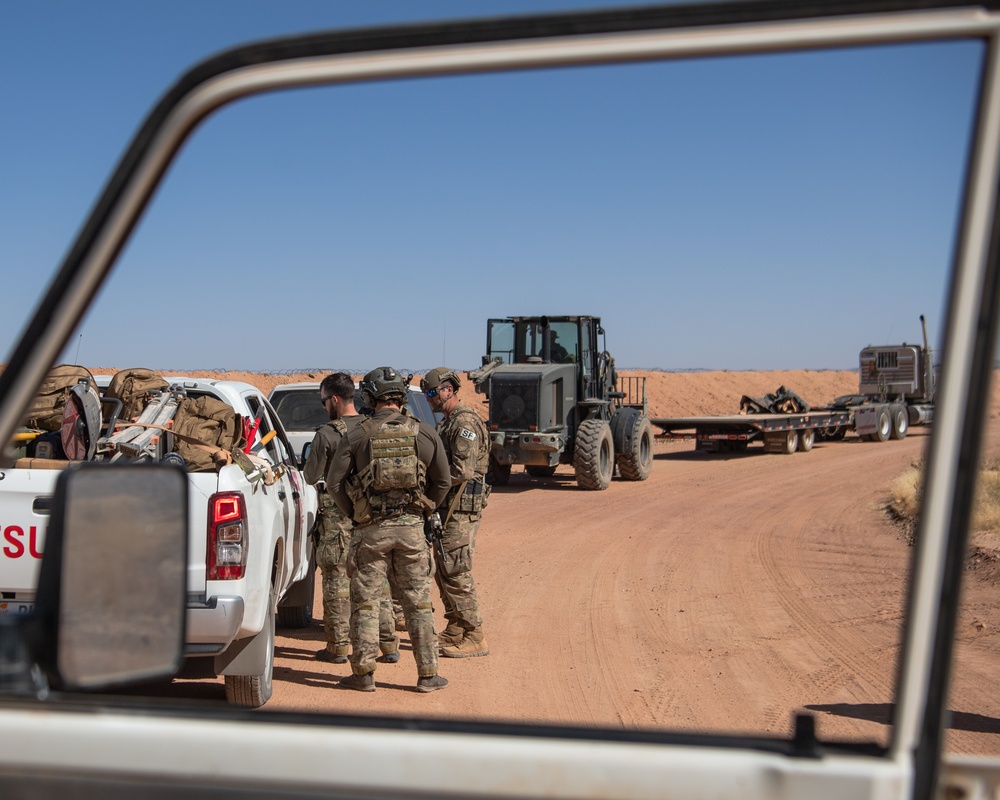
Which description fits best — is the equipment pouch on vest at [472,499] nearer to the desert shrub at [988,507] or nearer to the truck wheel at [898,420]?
the desert shrub at [988,507]

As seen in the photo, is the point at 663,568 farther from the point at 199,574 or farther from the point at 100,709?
the point at 100,709

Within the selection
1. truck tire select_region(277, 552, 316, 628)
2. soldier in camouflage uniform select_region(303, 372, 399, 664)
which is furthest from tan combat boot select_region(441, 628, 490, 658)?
truck tire select_region(277, 552, 316, 628)

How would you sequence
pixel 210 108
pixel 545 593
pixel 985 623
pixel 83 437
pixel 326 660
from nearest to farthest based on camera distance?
pixel 210 108 → pixel 83 437 → pixel 326 660 → pixel 985 623 → pixel 545 593

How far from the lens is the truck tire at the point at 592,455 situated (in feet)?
53.5

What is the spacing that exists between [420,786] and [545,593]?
7539 mm

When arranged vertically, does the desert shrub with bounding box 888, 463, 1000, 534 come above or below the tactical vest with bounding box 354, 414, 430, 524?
below

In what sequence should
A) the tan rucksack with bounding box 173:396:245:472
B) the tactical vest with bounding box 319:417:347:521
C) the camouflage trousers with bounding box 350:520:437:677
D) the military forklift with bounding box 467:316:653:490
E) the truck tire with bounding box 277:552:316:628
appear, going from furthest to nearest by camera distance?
the military forklift with bounding box 467:316:653:490 < the truck tire with bounding box 277:552:316:628 < the tactical vest with bounding box 319:417:347:521 < the camouflage trousers with bounding box 350:520:437:677 < the tan rucksack with bounding box 173:396:245:472

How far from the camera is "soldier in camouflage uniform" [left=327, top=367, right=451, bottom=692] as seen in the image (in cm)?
589

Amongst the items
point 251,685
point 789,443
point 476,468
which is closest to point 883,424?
point 789,443

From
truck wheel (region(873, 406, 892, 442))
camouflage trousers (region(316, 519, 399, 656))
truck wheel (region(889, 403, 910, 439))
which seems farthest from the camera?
truck wheel (region(889, 403, 910, 439))

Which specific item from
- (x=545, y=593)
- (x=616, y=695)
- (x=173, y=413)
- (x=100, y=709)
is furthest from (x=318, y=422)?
(x=100, y=709)

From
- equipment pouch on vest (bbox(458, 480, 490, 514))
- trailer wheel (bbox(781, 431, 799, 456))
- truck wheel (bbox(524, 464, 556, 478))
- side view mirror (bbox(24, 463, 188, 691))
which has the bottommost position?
truck wheel (bbox(524, 464, 556, 478))

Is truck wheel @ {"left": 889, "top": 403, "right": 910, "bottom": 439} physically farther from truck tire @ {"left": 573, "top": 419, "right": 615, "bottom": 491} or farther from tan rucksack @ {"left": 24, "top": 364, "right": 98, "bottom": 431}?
tan rucksack @ {"left": 24, "top": 364, "right": 98, "bottom": 431}

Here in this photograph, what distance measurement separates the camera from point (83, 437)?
5086mm
